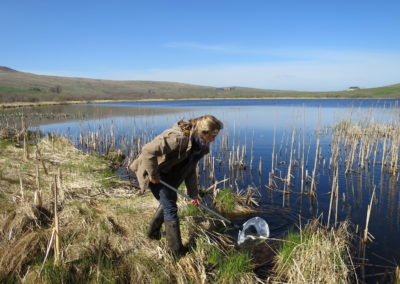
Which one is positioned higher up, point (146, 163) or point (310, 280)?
point (146, 163)

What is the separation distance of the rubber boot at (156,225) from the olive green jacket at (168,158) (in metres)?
0.56

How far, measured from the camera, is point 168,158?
13.1 ft

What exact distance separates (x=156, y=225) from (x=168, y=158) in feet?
4.43

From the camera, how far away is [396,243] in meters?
6.17

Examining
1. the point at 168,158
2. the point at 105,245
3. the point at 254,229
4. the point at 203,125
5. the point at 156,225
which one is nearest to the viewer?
the point at 203,125

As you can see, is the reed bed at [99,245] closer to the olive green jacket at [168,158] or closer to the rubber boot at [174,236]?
the rubber boot at [174,236]

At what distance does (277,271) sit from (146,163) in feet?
8.92

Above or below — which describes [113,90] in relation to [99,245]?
above

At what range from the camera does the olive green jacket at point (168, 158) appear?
12.3 feet

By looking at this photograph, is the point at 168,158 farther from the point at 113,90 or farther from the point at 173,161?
the point at 113,90

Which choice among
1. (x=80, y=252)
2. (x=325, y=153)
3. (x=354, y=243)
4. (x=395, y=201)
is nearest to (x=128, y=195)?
(x=80, y=252)

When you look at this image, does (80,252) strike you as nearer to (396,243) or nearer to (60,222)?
(60,222)

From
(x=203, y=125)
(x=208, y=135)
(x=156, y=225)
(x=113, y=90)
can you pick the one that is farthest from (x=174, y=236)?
(x=113, y=90)

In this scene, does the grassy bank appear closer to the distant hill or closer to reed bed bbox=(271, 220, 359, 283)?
reed bed bbox=(271, 220, 359, 283)
